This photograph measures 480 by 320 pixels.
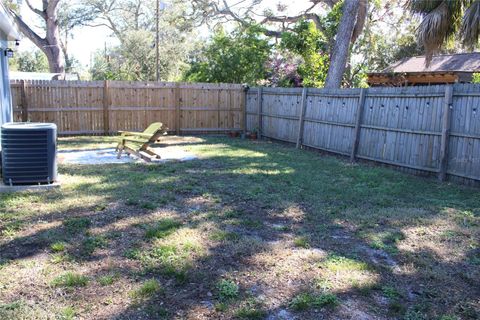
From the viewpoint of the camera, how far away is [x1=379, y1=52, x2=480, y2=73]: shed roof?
66.5 ft

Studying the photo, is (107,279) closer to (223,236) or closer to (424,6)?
(223,236)

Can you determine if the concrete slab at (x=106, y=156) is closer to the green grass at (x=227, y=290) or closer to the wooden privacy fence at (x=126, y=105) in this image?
the wooden privacy fence at (x=126, y=105)

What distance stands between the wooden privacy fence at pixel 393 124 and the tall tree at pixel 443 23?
1.32 metres

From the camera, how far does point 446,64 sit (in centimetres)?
2156

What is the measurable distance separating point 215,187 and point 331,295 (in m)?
3.99

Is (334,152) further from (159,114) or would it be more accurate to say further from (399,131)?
(159,114)

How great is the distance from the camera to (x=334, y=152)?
11086 millimetres

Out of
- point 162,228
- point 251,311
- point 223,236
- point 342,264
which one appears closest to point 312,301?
point 251,311

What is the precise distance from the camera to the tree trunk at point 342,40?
1368cm

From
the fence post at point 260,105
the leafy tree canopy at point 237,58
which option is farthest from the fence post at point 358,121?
the leafy tree canopy at point 237,58

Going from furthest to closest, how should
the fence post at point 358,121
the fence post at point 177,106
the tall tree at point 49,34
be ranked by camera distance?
1. the tall tree at point 49,34
2. the fence post at point 177,106
3. the fence post at point 358,121

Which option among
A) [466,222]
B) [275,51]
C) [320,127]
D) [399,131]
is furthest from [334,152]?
A: [275,51]

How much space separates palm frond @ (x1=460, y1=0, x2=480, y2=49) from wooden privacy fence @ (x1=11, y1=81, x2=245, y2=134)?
28.5 feet

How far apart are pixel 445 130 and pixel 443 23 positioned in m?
2.61
